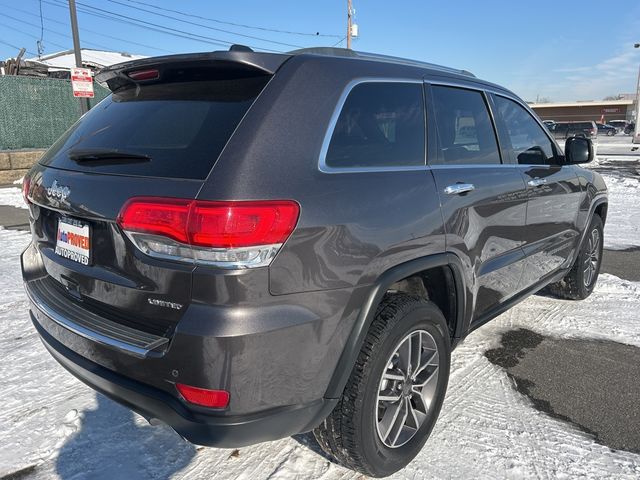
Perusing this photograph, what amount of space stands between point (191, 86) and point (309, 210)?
0.83 m

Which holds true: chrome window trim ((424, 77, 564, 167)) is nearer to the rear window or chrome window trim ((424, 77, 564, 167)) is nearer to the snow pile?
the rear window

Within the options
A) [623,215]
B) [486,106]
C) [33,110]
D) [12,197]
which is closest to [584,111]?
[623,215]

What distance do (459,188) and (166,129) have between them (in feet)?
4.75

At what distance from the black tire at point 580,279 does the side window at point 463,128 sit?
1.94 meters

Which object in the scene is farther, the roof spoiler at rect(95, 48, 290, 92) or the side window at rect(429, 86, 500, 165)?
the side window at rect(429, 86, 500, 165)

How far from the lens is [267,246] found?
1.71 m

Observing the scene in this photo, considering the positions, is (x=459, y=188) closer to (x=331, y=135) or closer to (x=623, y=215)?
(x=331, y=135)

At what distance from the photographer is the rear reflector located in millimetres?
1710

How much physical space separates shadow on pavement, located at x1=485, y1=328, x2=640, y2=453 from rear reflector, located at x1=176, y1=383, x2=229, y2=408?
2057 mm

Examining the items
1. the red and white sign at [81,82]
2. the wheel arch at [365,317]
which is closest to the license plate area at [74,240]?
the wheel arch at [365,317]

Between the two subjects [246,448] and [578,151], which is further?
[578,151]

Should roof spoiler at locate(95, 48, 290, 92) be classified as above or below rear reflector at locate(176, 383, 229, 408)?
above

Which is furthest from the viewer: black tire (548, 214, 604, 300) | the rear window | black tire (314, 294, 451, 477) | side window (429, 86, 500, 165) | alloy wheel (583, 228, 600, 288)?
alloy wheel (583, 228, 600, 288)

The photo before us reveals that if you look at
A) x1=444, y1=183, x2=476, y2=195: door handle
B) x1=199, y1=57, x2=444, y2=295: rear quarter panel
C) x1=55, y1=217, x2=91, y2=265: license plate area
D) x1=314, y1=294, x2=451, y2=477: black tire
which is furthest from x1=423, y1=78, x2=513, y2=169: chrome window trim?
x1=55, y1=217, x2=91, y2=265: license plate area
